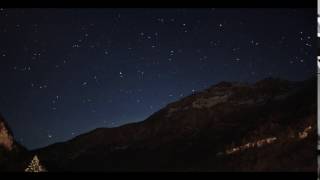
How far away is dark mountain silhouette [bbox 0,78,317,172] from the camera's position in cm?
775

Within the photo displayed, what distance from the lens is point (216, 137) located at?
804 centimetres

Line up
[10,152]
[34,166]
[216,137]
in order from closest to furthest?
1. [34,166]
2. [216,137]
3. [10,152]

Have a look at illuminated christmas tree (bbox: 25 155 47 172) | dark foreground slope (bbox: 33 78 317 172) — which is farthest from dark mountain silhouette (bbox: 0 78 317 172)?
illuminated christmas tree (bbox: 25 155 47 172)

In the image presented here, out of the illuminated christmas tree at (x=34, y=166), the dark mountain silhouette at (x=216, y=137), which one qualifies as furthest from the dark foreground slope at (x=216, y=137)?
the illuminated christmas tree at (x=34, y=166)

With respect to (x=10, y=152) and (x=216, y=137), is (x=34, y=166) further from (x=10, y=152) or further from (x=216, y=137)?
(x=216, y=137)

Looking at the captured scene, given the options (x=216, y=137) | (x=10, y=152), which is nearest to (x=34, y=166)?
(x=10, y=152)

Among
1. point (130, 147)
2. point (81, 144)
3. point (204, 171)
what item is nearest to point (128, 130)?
point (130, 147)

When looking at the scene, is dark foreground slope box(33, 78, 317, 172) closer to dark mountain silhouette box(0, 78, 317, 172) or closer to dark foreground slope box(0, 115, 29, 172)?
dark mountain silhouette box(0, 78, 317, 172)

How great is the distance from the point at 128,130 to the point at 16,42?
2144mm

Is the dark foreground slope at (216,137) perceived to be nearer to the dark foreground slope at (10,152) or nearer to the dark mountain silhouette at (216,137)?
the dark mountain silhouette at (216,137)

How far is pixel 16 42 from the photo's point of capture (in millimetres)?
8086

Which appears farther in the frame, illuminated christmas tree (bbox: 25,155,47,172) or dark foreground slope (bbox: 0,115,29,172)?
dark foreground slope (bbox: 0,115,29,172)

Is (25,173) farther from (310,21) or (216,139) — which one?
(310,21)

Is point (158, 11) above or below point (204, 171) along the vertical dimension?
above
